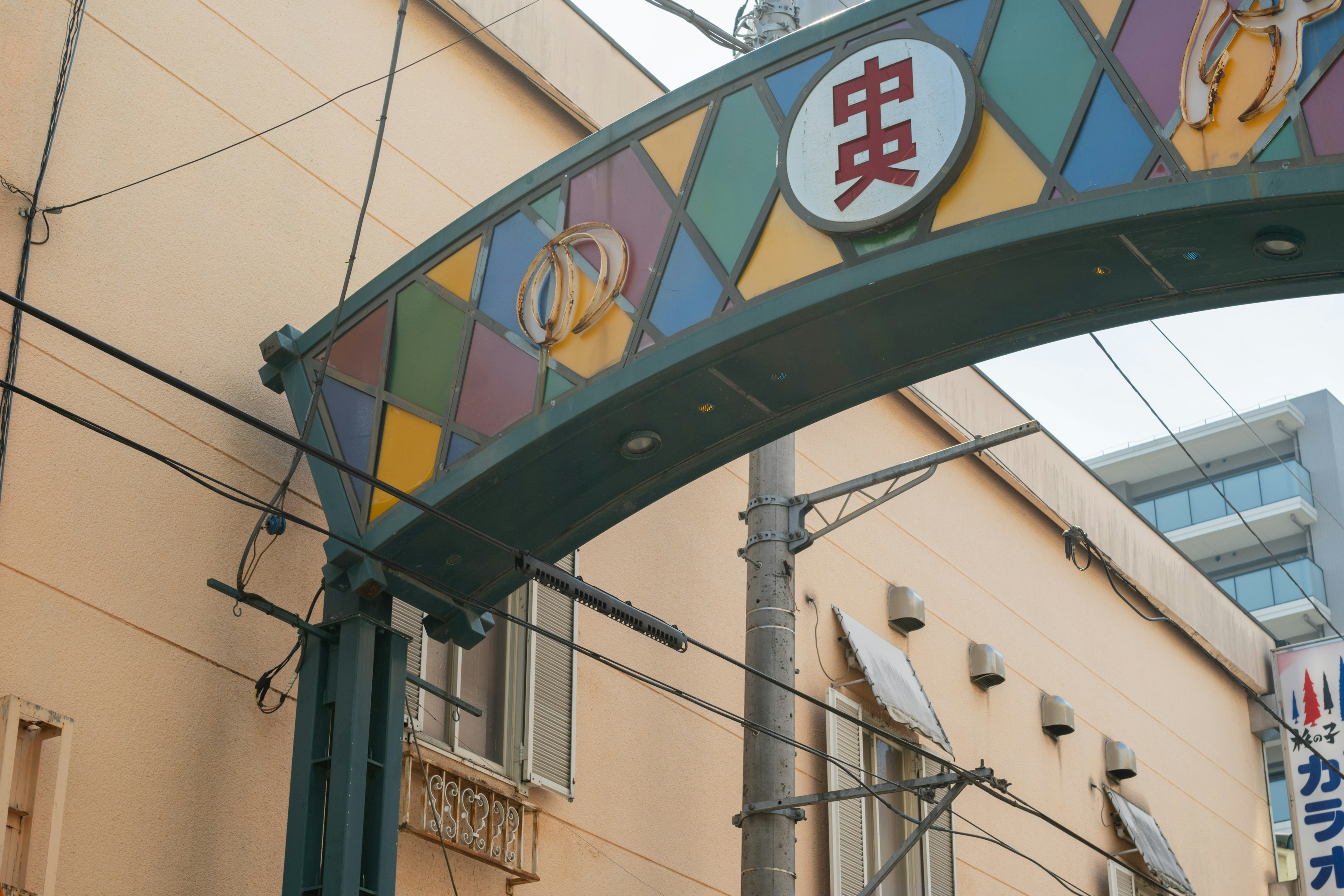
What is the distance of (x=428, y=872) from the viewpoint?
10281 mm

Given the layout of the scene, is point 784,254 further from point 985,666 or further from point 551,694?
point 985,666

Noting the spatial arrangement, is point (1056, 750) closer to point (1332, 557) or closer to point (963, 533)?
point (963, 533)

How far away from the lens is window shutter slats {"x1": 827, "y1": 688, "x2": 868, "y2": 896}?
1390 centimetres

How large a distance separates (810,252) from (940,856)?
862 cm

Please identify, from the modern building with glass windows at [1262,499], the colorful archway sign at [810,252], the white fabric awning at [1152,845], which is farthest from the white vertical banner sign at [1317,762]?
the modern building with glass windows at [1262,499]

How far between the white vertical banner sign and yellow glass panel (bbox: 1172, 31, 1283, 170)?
47.9 feet

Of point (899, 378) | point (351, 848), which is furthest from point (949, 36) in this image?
point (351, 848)

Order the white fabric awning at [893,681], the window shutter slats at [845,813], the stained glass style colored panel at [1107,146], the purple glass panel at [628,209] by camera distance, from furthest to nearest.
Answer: the white fabric awning at [893,681]
the window shutter slats at [845,813]
the purple glass panel at [628,209]
the stained glass style colored panel at [1107,146]

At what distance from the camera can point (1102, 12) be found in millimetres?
7781

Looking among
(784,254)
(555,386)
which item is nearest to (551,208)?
(555,386)

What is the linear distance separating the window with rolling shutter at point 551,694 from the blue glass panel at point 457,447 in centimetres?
197

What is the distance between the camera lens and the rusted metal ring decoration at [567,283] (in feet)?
30.0

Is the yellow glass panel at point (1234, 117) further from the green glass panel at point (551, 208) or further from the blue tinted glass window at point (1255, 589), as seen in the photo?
the blue tinted glass window at point (1255, 589)

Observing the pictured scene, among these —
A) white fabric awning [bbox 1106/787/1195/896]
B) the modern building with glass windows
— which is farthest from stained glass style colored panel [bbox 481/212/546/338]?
the modern building with glass windows
